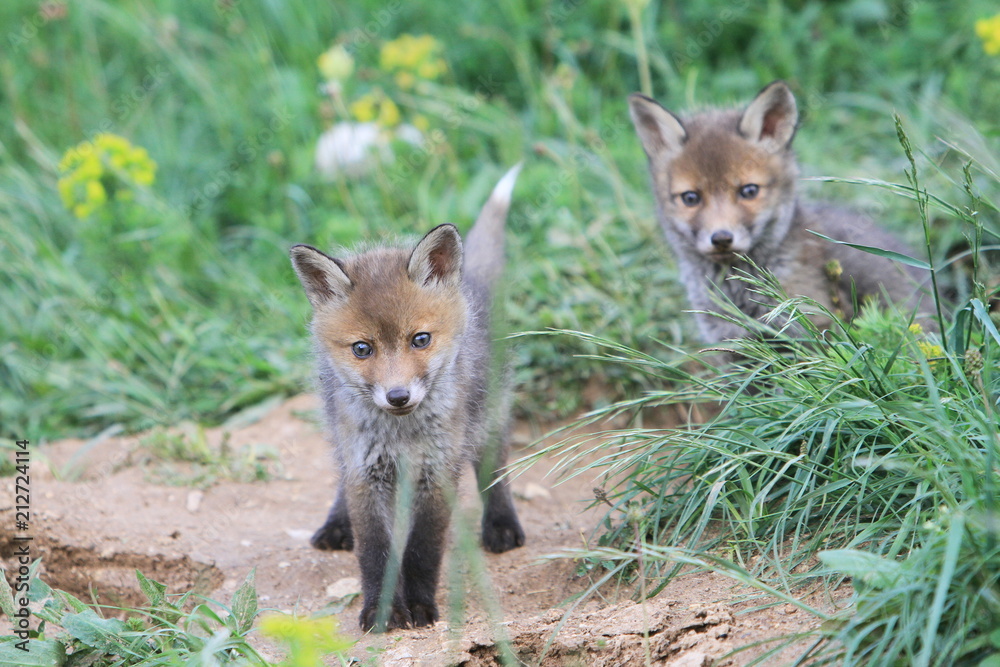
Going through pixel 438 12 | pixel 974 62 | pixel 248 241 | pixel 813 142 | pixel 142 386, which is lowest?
pixel 142 386

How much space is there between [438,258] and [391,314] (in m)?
0.34

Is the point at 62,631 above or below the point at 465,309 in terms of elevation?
below

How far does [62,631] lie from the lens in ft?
9.55

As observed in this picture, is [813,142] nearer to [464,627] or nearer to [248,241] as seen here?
[248,241]

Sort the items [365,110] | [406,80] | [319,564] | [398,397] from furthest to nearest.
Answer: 1. [406,80]
2. [365,110]
3. [319,564]
4. [398,397]

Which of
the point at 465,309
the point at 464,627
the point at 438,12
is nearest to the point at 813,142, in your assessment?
the point at 438,12

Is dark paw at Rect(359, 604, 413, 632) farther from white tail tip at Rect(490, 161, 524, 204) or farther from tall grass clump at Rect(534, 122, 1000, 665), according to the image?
white tail tip at Rect(490, 161, 524, 204)

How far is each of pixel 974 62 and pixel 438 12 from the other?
3836 mm

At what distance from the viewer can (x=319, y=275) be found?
322 cm

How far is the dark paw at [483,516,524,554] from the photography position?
362 cm

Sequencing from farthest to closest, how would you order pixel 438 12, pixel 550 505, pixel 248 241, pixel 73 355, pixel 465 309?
pixel 438 12
pixel 248 241
pixel 73 355
pixel 550 505
pixel 465 309

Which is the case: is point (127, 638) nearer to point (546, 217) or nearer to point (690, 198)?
point (690, 198)

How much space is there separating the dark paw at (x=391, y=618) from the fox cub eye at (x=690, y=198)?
2339 millimetres

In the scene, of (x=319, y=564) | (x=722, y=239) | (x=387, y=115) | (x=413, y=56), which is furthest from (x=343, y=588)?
(x=413, y=56)
